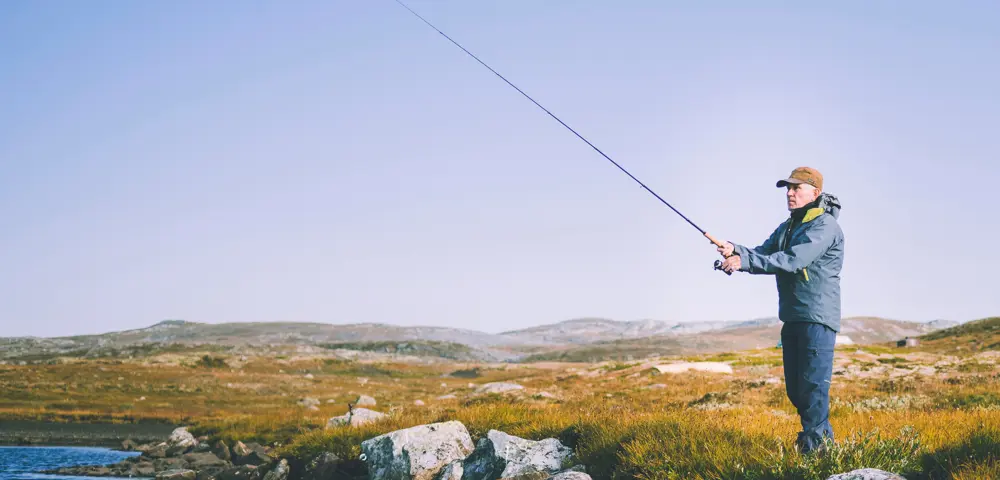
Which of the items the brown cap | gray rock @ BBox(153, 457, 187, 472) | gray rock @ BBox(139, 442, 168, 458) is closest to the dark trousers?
the brown cap

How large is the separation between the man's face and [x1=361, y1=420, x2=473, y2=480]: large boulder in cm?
787

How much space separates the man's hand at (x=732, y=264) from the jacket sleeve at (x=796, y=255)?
41mm

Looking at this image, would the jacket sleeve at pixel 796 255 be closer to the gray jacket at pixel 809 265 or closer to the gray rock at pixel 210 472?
the gray jacket at pixel 809 265

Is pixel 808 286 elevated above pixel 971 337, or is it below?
above

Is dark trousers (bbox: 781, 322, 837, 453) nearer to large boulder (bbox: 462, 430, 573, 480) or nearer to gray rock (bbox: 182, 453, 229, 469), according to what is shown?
large boulder (bbox: 462, 430, 573, 480)

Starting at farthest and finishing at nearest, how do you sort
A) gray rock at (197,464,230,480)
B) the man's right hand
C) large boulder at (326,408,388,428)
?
1. large boulder at (326,408,388,428)
2. gray rock at (197,464,230,480)
3. the man's right hand

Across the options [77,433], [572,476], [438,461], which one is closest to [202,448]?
[77,433]

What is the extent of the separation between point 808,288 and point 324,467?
11.7 meters

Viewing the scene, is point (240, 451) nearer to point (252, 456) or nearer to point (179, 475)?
point (252, 456)

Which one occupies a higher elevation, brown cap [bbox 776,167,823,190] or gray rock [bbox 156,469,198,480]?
brown cap [bbox 776,167,823,190]

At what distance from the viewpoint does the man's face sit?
294 inches

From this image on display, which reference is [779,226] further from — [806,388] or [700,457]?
[700,457]

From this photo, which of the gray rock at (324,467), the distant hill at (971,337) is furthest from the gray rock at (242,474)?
the distant hill at (971,337)

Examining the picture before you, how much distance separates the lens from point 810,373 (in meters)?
7.05
